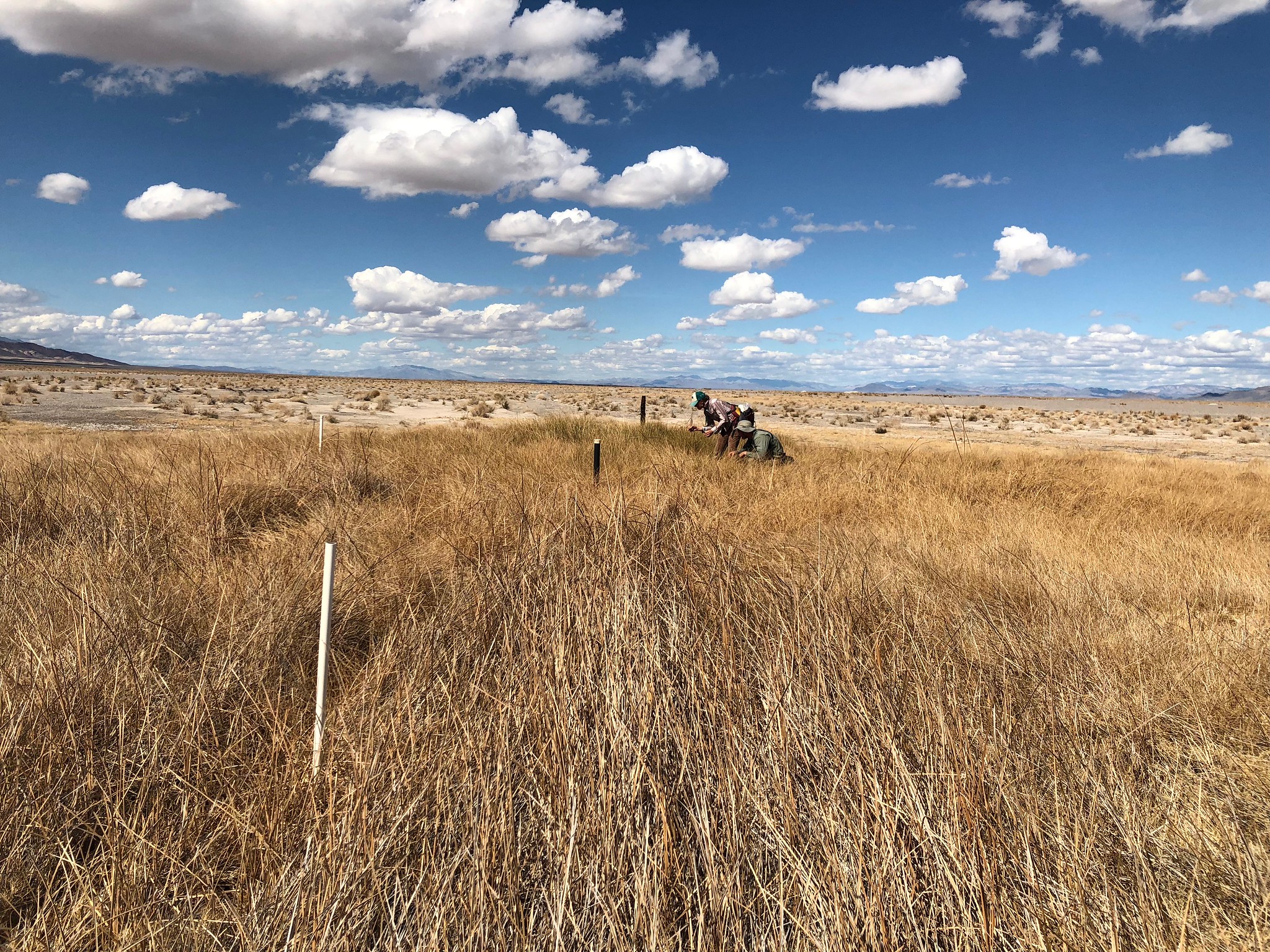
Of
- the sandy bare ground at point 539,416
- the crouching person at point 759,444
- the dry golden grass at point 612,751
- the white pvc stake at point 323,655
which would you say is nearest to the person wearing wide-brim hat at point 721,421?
the crouching person at point 759,444

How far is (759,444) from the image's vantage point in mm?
10422

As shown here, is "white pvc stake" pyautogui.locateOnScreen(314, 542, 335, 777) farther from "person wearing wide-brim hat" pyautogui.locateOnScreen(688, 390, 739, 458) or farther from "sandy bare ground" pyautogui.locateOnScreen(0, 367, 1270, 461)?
"sandy bare ground" pyautogui.locateOnScreen(0, 367, 1270, 461)

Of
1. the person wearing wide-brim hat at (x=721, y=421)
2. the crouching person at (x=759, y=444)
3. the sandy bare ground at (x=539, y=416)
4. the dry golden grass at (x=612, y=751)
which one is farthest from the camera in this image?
the sandy bare ground at (x=539, y=416)

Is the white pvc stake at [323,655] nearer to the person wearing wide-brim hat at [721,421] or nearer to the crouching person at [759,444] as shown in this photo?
the crouching person at [759,444]

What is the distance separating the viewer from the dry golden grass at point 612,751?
1637 millimetres

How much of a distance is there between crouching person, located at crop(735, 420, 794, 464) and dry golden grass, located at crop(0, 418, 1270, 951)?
5.79 m

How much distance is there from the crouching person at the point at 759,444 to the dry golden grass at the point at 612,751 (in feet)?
19.0

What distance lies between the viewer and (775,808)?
1.90m

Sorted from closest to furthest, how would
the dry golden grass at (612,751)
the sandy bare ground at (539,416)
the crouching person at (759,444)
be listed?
the dry golden grass at (612,751) → the crouching person at (759,444) → the sandy bare ground at (539,416)

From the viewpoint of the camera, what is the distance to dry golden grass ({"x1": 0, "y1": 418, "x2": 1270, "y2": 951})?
5.37 feet

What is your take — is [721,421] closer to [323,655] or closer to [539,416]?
[323,655]

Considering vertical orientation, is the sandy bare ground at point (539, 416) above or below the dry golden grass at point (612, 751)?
above

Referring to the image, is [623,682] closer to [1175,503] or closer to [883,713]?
[883,713]

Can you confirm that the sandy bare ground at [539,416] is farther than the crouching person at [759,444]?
Yes
